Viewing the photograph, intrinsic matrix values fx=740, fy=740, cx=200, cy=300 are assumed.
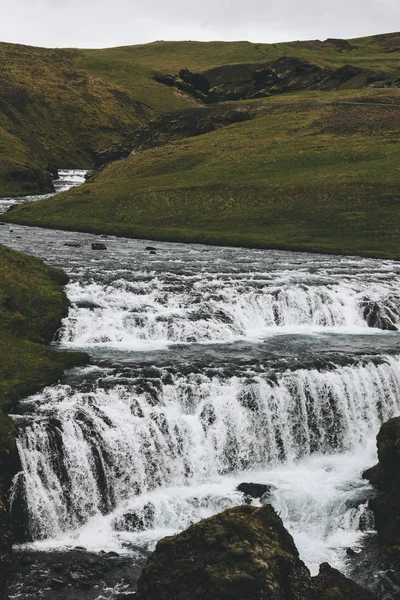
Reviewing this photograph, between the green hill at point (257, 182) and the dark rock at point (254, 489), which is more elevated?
the green hill at point (257, 182)

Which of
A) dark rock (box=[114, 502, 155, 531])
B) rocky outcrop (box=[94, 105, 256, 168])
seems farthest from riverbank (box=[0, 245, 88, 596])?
rocky outcrop (box=[94, 105, 256, 168])

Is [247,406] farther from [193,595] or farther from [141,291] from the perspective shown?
[141,291]

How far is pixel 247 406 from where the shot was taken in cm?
3316

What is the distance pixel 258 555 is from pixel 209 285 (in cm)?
3196

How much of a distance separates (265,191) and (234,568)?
76991 millimetres

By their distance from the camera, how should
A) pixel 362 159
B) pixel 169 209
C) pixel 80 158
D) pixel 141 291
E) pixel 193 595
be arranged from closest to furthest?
pixel 193 595
pixel 141 291
pixel 169 209
pixel 362 159
pixel 80 158

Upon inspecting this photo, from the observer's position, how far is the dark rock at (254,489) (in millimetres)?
29375

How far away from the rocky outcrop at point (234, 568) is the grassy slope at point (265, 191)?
173 feet

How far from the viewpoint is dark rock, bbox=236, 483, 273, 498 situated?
29.4 metres

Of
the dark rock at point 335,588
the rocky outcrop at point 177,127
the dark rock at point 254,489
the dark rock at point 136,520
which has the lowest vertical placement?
the dark rock at point 335,588

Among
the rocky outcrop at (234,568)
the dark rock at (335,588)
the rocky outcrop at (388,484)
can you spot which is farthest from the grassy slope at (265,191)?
the rocky outcrop at (234,568)

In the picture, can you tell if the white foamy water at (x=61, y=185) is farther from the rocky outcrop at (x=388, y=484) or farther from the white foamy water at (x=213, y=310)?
the rocky outcrop at (x=388, y=484)

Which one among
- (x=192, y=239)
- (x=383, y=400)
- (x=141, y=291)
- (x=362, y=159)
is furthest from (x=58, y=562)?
(x=362, y=159)

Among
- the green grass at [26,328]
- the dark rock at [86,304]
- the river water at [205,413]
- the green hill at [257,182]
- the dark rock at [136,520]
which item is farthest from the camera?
the green hill at [257,182]
